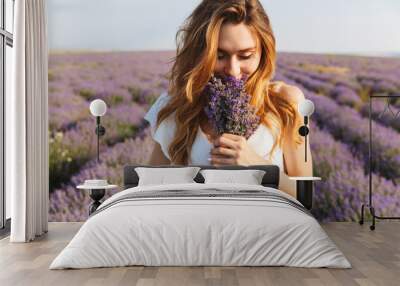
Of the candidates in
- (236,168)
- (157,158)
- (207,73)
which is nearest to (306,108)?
(236,168)

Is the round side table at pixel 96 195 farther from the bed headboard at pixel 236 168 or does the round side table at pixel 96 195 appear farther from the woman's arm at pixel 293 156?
the woman's arm at pixel 293 156

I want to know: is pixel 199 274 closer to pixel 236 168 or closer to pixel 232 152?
pixel 236 168

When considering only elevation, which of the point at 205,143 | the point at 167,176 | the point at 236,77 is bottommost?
the point at 167,176

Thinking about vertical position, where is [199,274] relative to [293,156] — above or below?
below

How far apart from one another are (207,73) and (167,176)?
53.7 inches

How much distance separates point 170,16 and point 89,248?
386cm

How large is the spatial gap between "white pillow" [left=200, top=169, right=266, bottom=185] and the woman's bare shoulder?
3.90 feet

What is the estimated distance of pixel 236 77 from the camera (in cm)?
746

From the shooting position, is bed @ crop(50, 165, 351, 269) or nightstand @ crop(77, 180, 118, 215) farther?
nightstand @ crop(77, 180, 118, 215)

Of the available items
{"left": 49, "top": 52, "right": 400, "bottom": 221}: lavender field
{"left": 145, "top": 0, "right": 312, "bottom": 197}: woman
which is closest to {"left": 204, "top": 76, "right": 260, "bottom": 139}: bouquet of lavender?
{"left": 145, "top": 0, "right": 312, "bottom": 197}: woman

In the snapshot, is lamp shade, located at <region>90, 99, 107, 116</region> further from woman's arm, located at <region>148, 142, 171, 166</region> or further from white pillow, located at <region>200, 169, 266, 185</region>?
white pillow, located at <region>200, 169, 266, 185</region>

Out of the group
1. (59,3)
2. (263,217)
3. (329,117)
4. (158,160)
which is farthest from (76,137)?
(263,217)

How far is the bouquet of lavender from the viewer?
7.41 meters

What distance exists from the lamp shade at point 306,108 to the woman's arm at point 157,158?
1670mm
